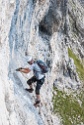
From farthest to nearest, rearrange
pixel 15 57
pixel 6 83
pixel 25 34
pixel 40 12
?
pixel 40 12
pixel 25 34
pixel 15 57
pixel 6 83

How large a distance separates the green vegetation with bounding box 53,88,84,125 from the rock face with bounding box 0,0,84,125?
1.29m

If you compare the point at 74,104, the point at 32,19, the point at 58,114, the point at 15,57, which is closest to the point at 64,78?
the point at 74,104

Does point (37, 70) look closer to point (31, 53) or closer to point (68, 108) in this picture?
point (31, 53)

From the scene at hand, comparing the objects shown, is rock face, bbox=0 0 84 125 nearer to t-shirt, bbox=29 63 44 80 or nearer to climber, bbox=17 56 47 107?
climber, bbox=17 56 47 107

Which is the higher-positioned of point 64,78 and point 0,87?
point 0,87

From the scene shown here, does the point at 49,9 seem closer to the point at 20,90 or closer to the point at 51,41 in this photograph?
the point at 51,41

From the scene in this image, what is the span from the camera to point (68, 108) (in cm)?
4172

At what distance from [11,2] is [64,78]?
24.7 metres

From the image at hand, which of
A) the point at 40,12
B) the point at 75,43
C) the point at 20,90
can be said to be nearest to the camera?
the point at 20,90

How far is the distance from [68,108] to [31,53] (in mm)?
10544

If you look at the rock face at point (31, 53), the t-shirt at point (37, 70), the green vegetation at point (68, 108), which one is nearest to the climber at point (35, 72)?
the t-shirt at point (37, 70)

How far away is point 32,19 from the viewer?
32.8 m

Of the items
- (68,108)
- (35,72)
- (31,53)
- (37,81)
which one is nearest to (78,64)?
(68,108)

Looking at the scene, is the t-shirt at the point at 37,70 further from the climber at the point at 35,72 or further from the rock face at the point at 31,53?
the rock face at the point at 31,53
